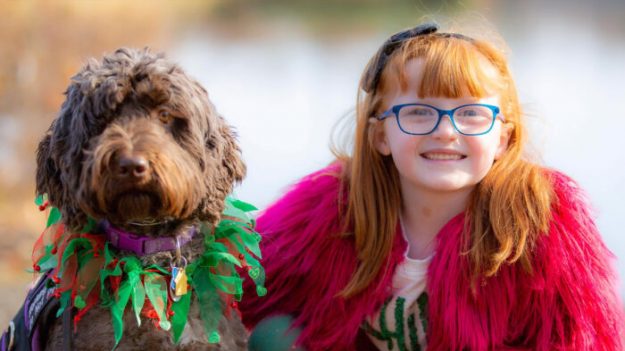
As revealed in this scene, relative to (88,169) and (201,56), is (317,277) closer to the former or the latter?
(88,169)

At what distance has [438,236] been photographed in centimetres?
278

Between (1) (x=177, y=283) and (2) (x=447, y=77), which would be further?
(2) (x=447, y=77)

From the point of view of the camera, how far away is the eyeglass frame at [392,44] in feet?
Answer: 9.23

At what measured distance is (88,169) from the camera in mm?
2172

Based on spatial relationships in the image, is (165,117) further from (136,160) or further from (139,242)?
(139,242)

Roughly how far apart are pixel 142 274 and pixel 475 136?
1187mm

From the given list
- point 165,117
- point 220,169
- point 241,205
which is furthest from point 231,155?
point 165,117

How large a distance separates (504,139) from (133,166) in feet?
4.55

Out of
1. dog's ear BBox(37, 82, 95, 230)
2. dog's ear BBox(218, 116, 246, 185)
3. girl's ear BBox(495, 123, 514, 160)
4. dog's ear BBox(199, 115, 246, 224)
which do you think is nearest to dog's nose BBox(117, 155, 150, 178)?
dog's ear BBox(37, 82, 95, 230)

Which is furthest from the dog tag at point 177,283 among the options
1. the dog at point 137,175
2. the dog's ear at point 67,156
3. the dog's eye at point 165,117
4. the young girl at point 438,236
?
the young girl at point 438,236

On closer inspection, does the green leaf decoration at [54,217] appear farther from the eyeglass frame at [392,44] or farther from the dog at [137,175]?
the eyeglass frame at [392,44]

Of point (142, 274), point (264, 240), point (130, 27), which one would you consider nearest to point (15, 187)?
point (130, 27)

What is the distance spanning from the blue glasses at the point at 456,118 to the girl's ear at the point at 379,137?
0.17m

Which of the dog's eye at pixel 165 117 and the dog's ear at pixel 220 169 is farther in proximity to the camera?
the dog's ear at pixel 220 169
